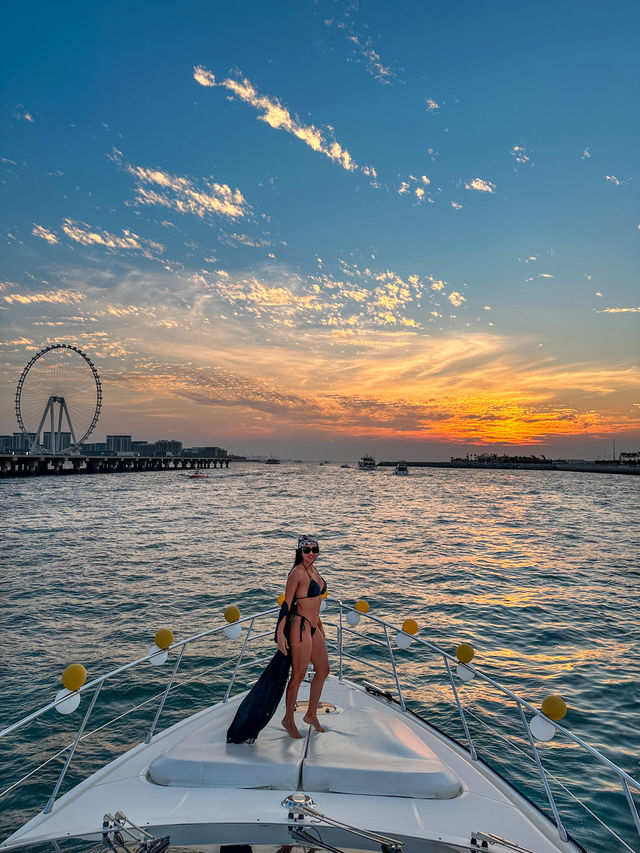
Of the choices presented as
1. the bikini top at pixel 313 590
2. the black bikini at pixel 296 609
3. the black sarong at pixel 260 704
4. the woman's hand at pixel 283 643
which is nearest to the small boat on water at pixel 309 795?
the black sarong at pixel 260 704

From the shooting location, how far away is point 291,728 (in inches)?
184

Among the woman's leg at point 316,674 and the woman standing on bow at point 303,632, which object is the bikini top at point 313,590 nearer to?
the woman standing on bow at point 303,632

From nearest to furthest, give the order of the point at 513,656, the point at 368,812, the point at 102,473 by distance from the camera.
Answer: the point at 368,812
the point at 513,656
the point at 102,473

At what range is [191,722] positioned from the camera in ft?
19.2

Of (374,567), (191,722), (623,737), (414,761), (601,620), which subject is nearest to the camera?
(414,761)

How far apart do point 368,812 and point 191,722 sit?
2932mm

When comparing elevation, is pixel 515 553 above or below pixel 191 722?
below

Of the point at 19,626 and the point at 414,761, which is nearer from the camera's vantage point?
the point at 414,761

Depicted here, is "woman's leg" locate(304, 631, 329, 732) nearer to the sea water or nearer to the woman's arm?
the woman's arm

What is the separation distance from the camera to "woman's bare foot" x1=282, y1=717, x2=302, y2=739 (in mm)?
4648

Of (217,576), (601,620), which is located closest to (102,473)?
(217,576)

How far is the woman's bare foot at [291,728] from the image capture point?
465 centimetres

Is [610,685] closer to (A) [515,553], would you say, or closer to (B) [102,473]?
(A) [515,553]

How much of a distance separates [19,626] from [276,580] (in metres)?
9.36
